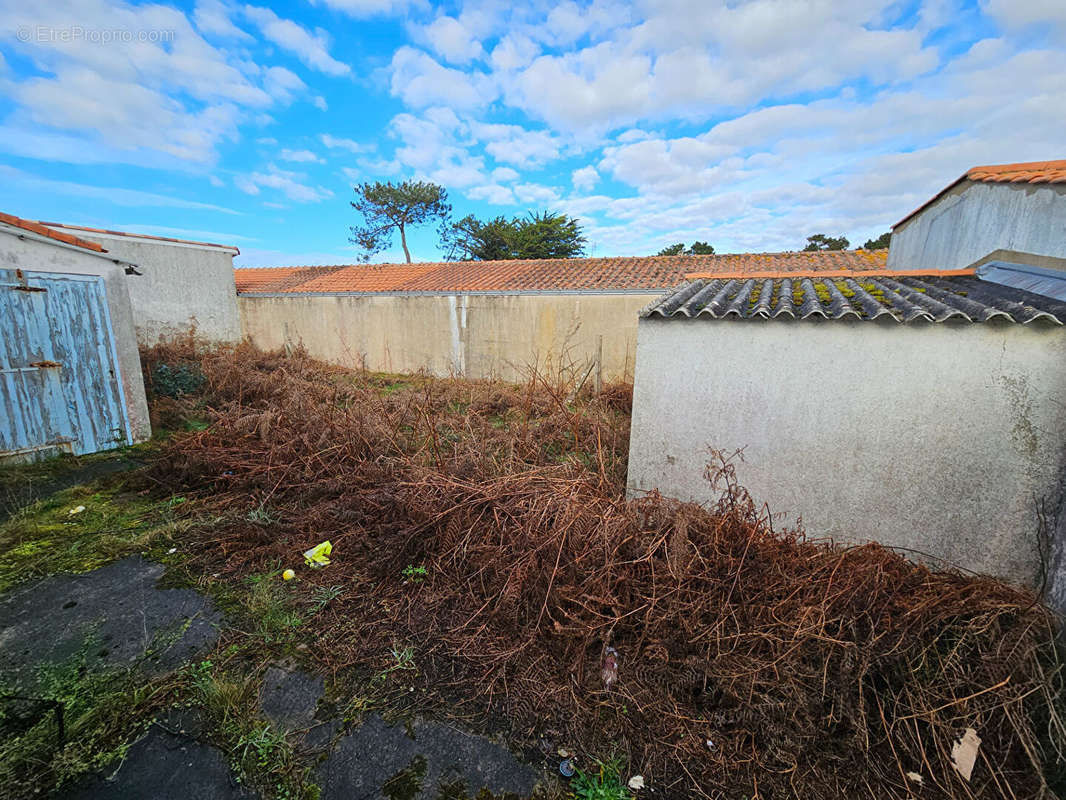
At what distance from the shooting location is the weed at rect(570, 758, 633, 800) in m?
2.37

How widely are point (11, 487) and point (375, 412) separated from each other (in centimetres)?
463

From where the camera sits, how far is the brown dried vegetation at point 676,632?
102 inches

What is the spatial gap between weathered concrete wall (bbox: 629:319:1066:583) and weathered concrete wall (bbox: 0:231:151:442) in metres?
8.60

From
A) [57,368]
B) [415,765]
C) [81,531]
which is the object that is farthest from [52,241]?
[415,765]

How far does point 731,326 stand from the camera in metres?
4.59

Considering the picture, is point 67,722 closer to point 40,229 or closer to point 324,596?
point 324,596

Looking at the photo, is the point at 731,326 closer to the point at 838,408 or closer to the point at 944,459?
the point at 838,408

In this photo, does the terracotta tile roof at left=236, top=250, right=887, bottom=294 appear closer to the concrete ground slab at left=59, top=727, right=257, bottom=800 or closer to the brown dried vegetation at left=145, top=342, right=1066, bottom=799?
the brown dried vegetation at left=145, top=342, right=1066, bottom=799

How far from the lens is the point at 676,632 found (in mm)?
3184

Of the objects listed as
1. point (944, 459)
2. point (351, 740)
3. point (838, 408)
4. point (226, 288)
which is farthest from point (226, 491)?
point (226, 288)

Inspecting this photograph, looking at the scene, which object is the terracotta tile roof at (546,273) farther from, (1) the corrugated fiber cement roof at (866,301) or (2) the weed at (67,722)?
(2) the weed at (67,722)

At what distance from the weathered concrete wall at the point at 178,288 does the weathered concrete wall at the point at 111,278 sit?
6.72 meters

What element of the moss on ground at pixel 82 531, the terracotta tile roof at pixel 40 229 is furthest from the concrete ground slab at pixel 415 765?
the terracotta tile roof at pixel 40 229

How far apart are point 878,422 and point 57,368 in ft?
35.9
